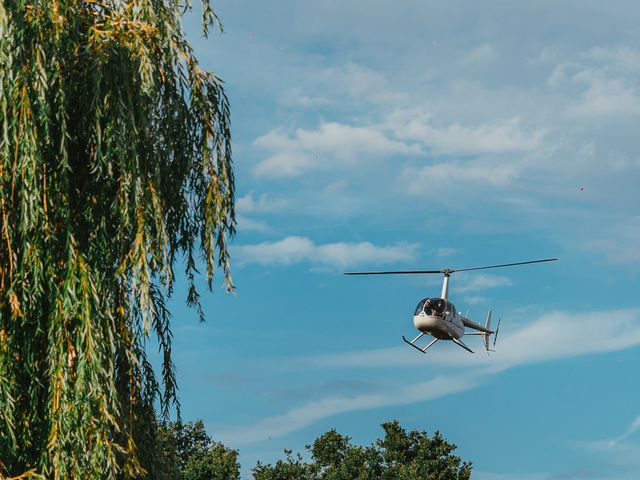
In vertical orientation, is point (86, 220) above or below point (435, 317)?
below

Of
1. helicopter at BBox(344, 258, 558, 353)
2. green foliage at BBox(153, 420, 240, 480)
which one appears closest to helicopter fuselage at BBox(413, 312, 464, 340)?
helicopter at BBox(344, 258, 558, 353)

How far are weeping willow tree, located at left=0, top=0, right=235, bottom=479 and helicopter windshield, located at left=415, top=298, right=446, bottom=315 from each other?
23884 millimetres

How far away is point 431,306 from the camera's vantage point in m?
35.8

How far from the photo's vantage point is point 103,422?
1048 centimetres

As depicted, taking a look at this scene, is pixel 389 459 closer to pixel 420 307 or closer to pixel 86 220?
pixel 420 307

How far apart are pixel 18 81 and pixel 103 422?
11.4 ft

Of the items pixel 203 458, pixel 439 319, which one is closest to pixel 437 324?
pixel 439 319

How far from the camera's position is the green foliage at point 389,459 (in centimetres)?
6025

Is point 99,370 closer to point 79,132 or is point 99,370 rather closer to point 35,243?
point 35,243

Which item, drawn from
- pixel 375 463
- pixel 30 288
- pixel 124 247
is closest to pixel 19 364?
pixel 30 288

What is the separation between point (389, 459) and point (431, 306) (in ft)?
94.5

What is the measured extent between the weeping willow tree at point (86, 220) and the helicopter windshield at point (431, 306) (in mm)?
23884

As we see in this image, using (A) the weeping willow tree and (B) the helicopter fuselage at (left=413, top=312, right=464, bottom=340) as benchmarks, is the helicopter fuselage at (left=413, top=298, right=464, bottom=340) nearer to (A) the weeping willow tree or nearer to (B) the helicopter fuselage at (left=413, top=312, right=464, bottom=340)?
(B) the helicopter fuselage at (left=413, top=312, right=464, bottom=340)

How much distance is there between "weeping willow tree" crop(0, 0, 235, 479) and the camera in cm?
1054
